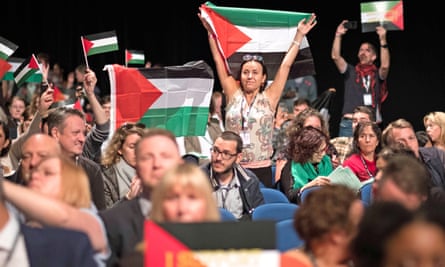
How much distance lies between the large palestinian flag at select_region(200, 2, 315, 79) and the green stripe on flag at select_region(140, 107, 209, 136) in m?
0.56

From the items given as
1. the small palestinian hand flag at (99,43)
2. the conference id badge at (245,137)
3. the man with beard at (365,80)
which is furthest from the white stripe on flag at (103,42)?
the man with beard at (365,80)

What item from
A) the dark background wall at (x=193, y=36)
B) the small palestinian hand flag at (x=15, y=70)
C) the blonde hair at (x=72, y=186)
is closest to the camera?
the blonde hair at (x=72, y=186)

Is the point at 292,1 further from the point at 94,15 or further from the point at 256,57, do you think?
the point at 256,57

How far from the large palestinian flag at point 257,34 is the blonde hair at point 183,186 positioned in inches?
181

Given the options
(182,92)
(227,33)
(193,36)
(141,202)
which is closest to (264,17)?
(227,33)

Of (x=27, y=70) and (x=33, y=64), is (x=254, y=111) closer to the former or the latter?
(x=33, y=64)

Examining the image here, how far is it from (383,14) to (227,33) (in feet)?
8.27

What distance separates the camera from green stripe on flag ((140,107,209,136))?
8102 millimetres

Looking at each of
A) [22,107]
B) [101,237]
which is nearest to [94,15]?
[22,107]

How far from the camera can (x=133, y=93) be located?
26.7ft

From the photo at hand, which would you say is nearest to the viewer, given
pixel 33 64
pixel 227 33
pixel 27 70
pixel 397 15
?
pixel 227 33

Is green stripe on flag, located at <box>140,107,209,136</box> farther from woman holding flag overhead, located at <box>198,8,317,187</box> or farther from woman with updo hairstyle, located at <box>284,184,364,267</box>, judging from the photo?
woman with updo hairstyle, located at <box>284,184,364,267</box>

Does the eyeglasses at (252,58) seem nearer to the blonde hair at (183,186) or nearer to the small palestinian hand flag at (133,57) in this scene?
the small palestinian hand flag at (133,57)

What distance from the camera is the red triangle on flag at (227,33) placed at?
8570 mm
